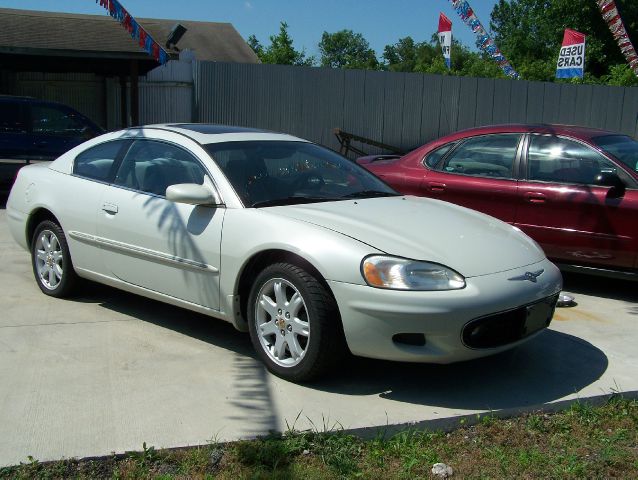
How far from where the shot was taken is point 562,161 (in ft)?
21.5

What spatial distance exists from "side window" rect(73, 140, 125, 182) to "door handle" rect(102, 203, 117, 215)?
0.27m

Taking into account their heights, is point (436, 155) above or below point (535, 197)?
above

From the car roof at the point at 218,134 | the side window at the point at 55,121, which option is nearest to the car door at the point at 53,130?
the side window at the point at 55,121

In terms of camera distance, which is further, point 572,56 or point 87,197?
point 572,56

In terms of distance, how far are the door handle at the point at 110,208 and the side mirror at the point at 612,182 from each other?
3.84 metres

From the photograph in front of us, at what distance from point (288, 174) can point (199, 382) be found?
1582 mm

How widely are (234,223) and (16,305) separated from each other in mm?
2224

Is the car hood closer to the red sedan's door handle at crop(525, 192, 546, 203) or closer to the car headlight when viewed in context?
the car headlight

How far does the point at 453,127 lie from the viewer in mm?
18625

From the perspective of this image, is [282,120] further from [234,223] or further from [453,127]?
[234,223]

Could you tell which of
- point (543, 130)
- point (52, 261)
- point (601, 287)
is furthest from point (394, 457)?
point (543, 130)

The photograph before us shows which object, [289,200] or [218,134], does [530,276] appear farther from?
[218,134]

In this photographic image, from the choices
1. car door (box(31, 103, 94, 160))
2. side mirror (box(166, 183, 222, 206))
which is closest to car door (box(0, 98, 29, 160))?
car door (box(31, 103, 94, 160))

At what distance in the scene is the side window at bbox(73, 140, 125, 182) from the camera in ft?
18.2
